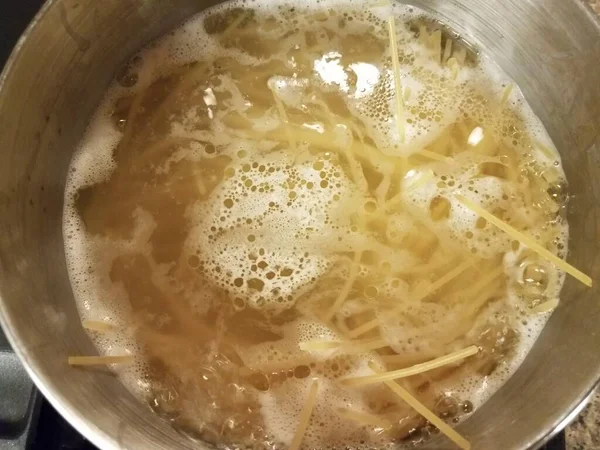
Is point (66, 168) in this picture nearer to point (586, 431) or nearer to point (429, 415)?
point (429, 415)

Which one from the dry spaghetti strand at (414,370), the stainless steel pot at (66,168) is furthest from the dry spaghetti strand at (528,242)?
the dry spaghetti strand at (414,370)

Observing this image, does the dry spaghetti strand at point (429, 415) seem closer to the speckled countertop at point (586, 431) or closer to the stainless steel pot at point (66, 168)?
the stainless steel pot at point (66, 168)

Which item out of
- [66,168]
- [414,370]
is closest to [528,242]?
[414,370]

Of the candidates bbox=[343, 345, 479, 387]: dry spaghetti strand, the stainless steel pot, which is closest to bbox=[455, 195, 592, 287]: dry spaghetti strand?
the stainless steel pot

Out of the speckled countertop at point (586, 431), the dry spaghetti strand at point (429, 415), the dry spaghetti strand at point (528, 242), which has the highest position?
the dry spaghetti strand at point (528, 242)

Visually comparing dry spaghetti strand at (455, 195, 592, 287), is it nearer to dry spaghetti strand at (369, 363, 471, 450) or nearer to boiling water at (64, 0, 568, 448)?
boiling water at (64, 0, 568, 448)

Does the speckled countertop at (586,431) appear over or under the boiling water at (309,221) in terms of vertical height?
under
